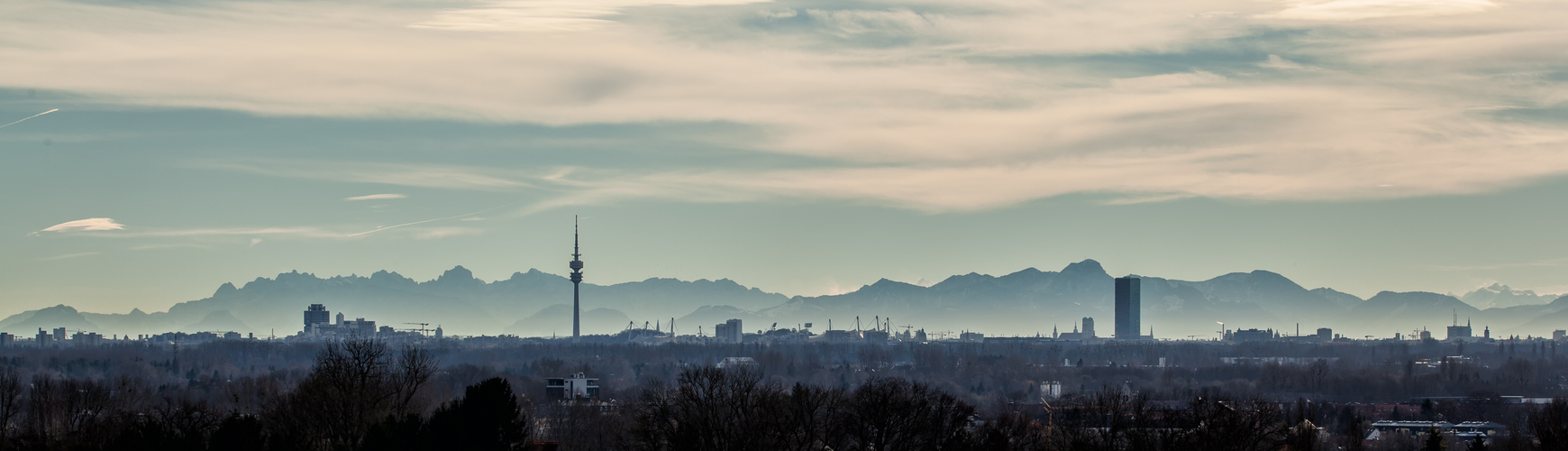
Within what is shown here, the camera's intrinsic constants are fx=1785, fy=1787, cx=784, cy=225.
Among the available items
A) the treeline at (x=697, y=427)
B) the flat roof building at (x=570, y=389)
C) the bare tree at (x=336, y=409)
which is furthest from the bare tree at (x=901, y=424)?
the flat roof building at (x=570, y=389)

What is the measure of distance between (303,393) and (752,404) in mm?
17545

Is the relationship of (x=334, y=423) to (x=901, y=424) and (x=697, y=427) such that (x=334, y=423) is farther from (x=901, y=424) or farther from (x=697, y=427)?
(x=901, y=424)

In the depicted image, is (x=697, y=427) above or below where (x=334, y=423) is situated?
below

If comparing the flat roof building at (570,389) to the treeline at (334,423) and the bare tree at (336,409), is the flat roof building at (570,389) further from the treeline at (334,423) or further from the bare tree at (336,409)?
the bare tree at (336,409)

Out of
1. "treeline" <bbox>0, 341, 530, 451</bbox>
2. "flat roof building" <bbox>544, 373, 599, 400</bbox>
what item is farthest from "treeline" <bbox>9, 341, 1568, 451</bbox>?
"flat roof building" <bbox>544, 373, 599, 400</bbox>

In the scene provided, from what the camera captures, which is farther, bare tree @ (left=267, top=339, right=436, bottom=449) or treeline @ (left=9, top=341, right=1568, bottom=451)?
bare tree @ (left=267, top=339, right=436, bottom=449)

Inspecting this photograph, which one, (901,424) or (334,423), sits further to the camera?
(901,424)

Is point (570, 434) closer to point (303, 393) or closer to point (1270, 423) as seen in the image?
point (303, 393)

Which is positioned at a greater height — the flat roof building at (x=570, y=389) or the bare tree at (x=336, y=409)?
the bare tree at (x=336, y=409)

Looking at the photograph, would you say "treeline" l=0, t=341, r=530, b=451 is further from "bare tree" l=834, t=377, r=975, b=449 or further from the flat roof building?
the flat roof building

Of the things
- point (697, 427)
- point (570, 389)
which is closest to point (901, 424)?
point (697, 427)

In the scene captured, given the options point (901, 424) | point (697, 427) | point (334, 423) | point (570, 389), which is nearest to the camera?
point (334, 423)

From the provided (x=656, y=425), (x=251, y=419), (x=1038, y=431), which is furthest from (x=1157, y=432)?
(x=251, y=419)

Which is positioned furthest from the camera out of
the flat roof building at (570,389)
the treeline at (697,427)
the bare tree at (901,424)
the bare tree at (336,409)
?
the flat roof building at (570,389)
